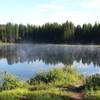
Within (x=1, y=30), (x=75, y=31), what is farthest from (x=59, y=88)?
(x=1, y=30)

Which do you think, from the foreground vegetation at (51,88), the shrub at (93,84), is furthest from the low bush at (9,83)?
the shrub at (93,84)

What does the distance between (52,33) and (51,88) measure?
436ft

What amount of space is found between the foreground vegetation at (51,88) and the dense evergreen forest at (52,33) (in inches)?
4292

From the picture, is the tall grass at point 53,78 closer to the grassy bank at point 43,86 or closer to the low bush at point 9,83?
the grassy bank at point 43,86

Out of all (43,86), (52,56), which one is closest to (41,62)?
(52,56)

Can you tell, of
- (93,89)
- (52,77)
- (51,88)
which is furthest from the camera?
(52,77)

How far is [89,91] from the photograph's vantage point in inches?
731

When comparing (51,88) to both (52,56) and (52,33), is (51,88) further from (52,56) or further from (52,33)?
(52,33)

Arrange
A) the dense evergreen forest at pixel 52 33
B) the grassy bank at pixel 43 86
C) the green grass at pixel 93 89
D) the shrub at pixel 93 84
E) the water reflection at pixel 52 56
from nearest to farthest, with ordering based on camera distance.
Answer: the grassy bank at pixel 43 86 < the green grass at pixel 93 89 < the shrub at pixel 93 84 < the water reflection at pixel 52 56 < the dense evergreen forest at pixel 52 33

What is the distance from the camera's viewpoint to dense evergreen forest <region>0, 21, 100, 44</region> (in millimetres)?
136750

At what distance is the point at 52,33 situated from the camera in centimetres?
15238

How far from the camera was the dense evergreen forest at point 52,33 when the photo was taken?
5384 inches

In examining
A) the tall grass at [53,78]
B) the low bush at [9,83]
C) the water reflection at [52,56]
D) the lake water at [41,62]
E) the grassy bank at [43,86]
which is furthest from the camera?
the water reflection at [52,56]

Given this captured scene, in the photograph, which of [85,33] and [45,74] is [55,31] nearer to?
[85,33]
